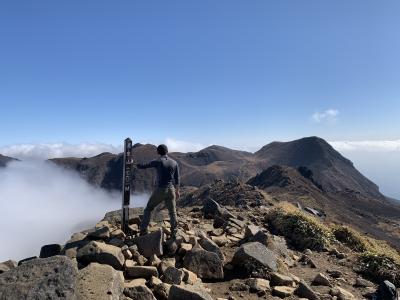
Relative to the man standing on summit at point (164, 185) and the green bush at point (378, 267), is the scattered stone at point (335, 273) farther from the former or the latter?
the man standing on summit at point (164, 185)

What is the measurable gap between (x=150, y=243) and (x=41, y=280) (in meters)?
4.08

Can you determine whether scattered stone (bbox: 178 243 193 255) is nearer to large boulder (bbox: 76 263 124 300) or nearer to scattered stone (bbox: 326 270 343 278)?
large boulder (bbox: 76 263 124 300)

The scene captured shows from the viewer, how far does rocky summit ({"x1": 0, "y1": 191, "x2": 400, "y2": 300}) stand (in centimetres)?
750

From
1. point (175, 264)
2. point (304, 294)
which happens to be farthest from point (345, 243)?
point (175, 264)

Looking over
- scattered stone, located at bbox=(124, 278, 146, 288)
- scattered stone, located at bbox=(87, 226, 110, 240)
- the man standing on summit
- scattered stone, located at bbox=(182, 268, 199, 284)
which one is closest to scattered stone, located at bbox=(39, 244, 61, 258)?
scattered stone, located at bbox=(87, 226, 110, 240)

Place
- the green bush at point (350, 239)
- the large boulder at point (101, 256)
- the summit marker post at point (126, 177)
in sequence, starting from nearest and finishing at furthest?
1. the large boulder at point (101, 256)
2. the summit marker post at point (126, 177)
3. the green bush at point (350, 239)

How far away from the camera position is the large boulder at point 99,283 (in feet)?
24.8

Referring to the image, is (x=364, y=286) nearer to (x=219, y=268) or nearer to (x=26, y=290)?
(x=219, y=268)

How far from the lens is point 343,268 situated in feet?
47.2

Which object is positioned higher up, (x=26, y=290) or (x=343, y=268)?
(x=26, y=290)

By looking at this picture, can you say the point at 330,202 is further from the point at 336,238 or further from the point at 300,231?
the point at 300,231

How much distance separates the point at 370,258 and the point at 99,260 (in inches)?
392

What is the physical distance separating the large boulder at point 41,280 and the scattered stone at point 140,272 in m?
2.16

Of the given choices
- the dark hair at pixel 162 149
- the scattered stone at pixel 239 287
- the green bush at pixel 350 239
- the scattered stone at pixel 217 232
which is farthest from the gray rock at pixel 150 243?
the green bush at pixel 350 239
